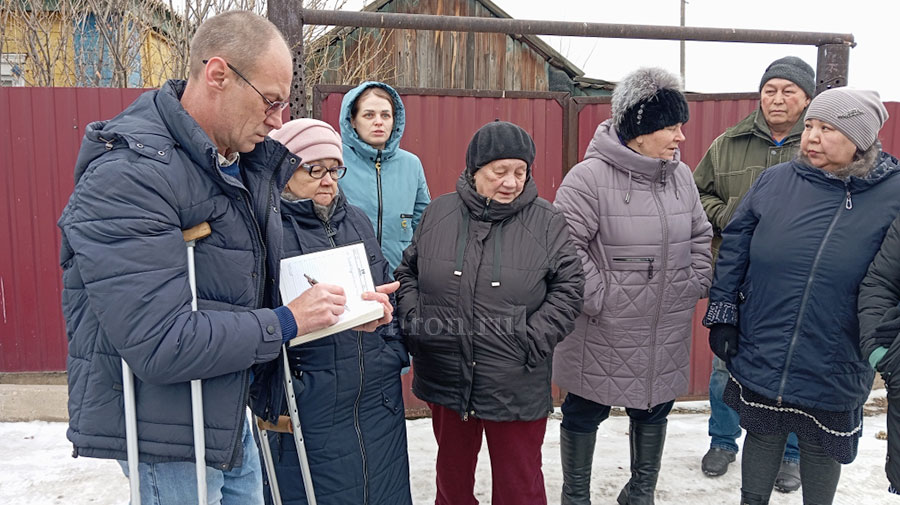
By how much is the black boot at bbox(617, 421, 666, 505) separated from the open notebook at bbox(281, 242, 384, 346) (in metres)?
1.71

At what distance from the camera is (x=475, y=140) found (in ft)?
8.40

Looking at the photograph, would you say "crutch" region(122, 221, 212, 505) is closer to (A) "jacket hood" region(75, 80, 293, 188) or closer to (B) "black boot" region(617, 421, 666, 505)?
(A) "jacket hood" region(75, 80, 293, 188)

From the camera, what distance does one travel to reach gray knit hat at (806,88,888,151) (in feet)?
7.80

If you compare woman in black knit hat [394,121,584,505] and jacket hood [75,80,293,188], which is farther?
woman in black knit hat [394,121,584,505]

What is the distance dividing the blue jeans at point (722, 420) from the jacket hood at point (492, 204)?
1615 millimetres

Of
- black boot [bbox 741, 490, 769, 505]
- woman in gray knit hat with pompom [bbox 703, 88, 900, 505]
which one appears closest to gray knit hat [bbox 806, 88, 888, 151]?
woman in gray knit hat with pompom [bbox 703, 88, 900, 505]

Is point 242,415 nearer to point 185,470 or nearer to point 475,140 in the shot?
point 185,470

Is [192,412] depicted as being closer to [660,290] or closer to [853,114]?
[660,290]

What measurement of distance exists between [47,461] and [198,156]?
119 inches

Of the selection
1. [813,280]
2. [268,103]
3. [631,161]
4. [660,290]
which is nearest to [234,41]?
[268,103]

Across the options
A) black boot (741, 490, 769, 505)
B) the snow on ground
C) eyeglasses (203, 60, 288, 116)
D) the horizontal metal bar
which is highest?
the horizontal metal bar

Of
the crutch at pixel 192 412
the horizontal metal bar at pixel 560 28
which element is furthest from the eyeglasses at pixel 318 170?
the horizontal metal bar at pixel 560 28

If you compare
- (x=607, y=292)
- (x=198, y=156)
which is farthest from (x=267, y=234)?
(x=607, y=292)

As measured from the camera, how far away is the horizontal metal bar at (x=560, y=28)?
285 centimetres
